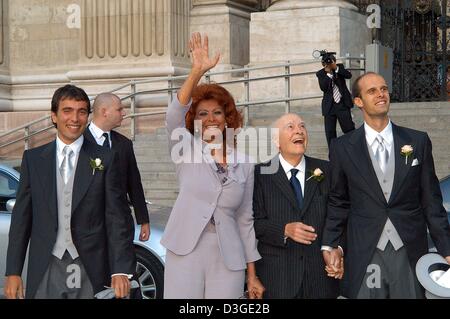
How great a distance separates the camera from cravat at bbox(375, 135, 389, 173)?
21.0 feet

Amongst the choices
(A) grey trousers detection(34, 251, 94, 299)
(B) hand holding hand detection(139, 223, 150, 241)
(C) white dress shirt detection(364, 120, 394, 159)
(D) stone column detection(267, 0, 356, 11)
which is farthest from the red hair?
(D) stone column detection(267, 0, 356, 11)

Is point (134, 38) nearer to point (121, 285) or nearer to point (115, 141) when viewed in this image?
point (115, 141)

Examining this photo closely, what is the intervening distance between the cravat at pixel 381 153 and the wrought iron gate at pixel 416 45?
13.5 metres

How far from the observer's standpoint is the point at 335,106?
15055mm

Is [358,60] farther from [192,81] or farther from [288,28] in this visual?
[192,81]

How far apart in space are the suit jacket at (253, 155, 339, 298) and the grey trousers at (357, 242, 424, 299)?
0.30 meters

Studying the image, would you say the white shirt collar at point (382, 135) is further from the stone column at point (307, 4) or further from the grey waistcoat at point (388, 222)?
the stone column at point (307, 4)

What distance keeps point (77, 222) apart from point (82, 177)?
256mm

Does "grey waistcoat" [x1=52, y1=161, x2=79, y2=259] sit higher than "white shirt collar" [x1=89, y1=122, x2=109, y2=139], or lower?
lower

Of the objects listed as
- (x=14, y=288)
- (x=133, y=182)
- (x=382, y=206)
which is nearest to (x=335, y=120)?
(x=133, y=182)

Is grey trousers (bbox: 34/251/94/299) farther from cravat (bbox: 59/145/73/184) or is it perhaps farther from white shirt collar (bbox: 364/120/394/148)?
white shirt collar (bbox: 364/120/394/148)

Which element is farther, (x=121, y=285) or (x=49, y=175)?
(x=49, y=175)

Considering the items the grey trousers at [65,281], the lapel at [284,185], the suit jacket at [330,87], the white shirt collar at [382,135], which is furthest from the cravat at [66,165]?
the suit jacket at [330,87]
